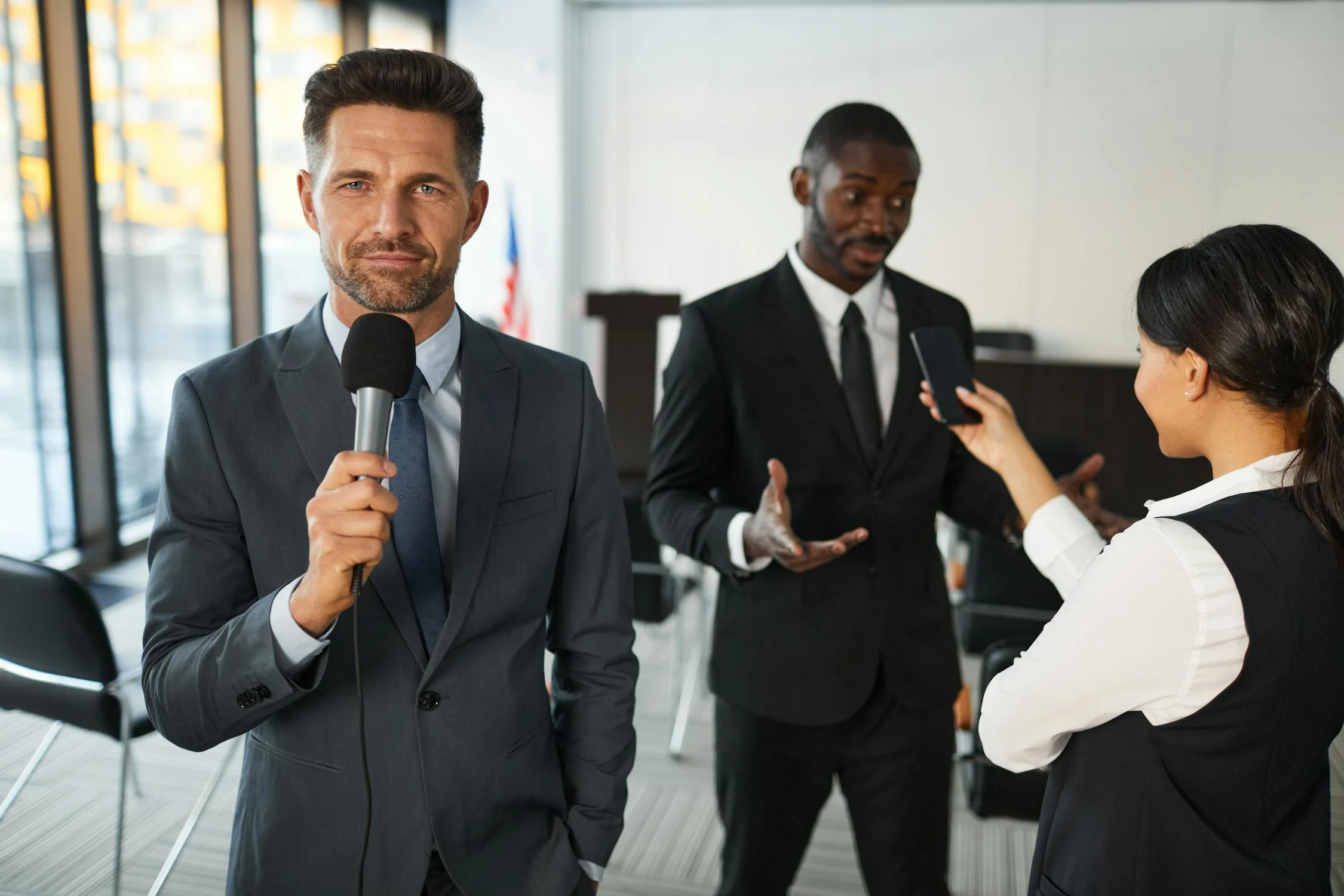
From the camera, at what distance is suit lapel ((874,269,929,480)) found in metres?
1.92

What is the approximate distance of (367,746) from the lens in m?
1.27

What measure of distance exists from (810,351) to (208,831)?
91.8 inches

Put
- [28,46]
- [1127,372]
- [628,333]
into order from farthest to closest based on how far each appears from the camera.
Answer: [1127,372], [28,46], [628,333]

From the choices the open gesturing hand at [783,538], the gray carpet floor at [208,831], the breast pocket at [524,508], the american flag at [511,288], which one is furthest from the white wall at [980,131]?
the breast pocket at [524,508]

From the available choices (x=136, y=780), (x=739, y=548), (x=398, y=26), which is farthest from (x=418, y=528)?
(x=398, y=26)

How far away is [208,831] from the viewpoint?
3.04 meters

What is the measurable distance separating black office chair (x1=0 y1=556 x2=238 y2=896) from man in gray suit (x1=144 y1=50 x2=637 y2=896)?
4.25ft

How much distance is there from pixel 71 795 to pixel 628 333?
2.43 m

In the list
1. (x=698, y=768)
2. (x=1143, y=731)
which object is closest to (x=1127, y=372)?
(x=698, y=768)

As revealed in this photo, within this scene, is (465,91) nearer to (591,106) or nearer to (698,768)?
(698,768)

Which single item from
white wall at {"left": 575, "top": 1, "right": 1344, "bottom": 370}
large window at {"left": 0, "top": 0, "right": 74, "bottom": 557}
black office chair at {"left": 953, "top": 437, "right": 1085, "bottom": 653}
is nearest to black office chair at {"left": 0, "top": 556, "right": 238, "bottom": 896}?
large window at {"left": 0, "top": 0, "right": 74, "bottom": 557}

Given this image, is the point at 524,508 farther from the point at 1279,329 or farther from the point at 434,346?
the point at 1279,329

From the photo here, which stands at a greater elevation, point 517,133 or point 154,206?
point 517,133

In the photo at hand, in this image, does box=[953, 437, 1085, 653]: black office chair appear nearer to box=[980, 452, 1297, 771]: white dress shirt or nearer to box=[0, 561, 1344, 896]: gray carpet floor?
box=[0, 561, 1344, 896]: gray carpet floor
